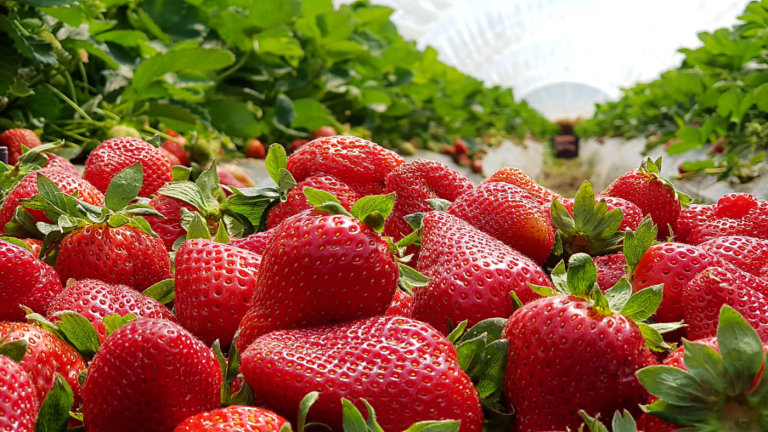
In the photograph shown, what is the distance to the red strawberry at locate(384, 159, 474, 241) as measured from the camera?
2.99 feet

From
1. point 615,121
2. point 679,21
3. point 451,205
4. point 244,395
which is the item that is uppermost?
point 679,21

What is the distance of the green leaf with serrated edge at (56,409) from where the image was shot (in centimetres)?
55

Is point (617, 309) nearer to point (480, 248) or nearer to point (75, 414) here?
point (480, 248)

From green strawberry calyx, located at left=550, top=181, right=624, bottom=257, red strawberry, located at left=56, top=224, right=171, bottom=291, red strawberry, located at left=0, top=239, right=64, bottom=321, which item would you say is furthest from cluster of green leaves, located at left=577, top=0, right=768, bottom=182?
red strawberry, located at left=0, top=239, right=64, bottom=321

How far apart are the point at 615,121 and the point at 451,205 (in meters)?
12.2

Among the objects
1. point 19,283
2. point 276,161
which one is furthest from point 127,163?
point 19,283

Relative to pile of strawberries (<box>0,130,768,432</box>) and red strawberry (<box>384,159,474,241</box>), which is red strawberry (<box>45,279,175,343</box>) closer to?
pile of strawberries (<box>0,130,768,432</box>)

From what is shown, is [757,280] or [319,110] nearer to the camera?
[757,280]

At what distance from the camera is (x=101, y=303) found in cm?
73

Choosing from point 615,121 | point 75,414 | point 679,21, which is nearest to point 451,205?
point 75,414

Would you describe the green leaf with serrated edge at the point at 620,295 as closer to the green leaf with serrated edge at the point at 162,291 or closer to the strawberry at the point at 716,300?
the strawberry at the point at 716,300

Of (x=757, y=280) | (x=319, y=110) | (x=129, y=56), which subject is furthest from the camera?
(x=319, y=110)

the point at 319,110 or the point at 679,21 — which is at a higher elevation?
the point at 679,21

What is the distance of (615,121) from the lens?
484 inches
